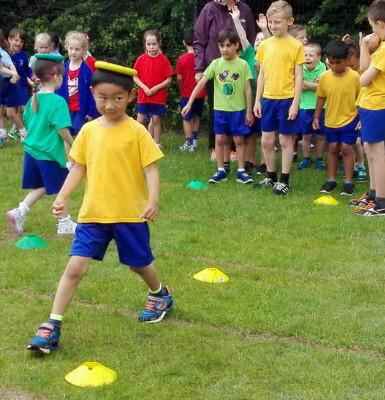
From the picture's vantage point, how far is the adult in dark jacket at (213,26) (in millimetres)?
11398

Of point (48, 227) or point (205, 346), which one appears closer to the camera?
point (205, 346)

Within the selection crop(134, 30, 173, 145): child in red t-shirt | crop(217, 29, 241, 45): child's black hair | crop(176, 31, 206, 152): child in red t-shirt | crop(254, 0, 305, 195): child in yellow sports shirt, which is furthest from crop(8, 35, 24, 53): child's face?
crop(254, 0, 305, 195): child in yellow sports shirt

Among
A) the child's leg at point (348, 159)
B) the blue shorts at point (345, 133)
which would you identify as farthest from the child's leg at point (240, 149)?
the child's leg at point (348, 159)

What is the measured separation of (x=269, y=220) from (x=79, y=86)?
3694 mm

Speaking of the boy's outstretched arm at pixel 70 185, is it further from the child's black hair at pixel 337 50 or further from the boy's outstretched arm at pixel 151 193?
the child's black hair at pixel 337 50

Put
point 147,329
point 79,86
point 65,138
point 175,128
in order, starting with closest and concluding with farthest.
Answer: point 147,329
point 65,138
point 79,86
point 175,128

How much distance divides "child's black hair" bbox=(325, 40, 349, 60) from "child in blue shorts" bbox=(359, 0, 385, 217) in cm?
76

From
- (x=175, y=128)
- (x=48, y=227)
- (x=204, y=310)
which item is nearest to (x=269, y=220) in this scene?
(x=48, y=227)

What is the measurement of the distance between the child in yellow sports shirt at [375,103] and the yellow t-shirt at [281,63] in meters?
1.04

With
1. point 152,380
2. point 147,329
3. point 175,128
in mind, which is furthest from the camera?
point 175,128

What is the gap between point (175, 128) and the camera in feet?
53.2

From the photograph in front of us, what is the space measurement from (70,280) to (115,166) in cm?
78

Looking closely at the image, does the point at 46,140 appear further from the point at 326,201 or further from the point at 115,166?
the point at 326,201

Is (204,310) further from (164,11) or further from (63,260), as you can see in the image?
(164,11)
